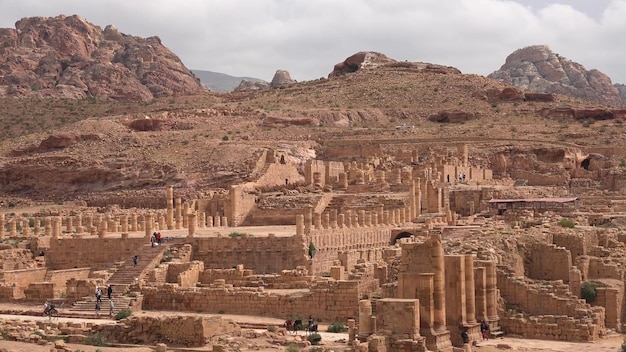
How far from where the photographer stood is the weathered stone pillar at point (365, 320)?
87.4 feet

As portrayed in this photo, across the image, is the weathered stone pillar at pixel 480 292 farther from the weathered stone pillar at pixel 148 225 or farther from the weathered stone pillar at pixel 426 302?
the weathered stone pillar at pixel 148 225

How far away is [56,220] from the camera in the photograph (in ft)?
151

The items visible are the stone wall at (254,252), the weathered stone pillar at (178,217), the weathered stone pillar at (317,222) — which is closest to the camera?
the stone wall at (254,252)

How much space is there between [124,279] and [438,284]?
1450 cm

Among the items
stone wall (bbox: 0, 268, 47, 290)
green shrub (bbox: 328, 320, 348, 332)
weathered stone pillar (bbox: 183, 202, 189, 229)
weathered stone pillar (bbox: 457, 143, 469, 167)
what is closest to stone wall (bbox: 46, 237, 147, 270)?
stone wall (bbox: 0, 268, 47, 290)

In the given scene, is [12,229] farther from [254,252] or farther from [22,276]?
[254,252]

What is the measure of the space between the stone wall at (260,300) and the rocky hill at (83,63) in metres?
77.2

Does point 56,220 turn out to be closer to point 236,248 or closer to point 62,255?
point 62,255

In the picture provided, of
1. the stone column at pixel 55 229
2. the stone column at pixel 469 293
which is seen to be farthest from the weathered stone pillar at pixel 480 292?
the stone column at pixel 55 229

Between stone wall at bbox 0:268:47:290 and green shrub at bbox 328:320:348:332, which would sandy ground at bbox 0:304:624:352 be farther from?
stone wall at bbox 0:268:47:290

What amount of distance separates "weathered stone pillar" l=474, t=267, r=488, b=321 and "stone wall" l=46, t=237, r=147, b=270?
16.3m

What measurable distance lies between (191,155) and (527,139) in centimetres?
2131

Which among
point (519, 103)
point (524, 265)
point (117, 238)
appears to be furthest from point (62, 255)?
point (519, 103)

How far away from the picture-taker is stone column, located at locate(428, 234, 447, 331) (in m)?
26.4
